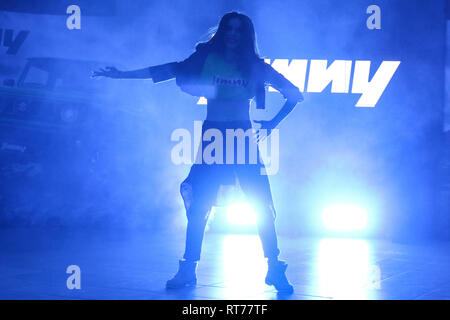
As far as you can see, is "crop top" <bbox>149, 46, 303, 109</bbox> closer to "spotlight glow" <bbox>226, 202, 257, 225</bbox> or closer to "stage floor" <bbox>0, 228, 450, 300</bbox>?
"stage floor" <bbox>0, 228, 450, 300</bbox>

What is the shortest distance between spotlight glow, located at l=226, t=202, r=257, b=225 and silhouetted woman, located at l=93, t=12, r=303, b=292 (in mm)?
3428

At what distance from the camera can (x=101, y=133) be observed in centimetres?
750

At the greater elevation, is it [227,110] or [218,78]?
[218,78]

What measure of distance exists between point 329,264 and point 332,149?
2357 mm

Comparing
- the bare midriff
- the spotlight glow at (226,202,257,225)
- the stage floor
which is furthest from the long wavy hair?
the spotlight glow at (226,202,257,225)

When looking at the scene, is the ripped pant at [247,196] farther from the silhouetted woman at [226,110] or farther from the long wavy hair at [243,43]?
the long wavy hair at [243,43]

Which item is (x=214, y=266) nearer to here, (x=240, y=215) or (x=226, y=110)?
(x=226, y=110)

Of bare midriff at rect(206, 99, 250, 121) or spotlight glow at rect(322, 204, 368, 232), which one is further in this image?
spotlight glow at rect(322, 204, 368, 232)

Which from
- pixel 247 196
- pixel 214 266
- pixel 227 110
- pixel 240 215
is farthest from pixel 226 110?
pixel 240 215

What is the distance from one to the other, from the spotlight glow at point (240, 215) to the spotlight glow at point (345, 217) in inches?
34.8

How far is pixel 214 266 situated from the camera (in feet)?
15.9

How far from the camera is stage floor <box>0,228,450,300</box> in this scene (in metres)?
3.77

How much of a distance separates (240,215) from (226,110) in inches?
143

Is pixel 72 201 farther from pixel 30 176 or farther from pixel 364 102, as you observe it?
pixel 364 102
